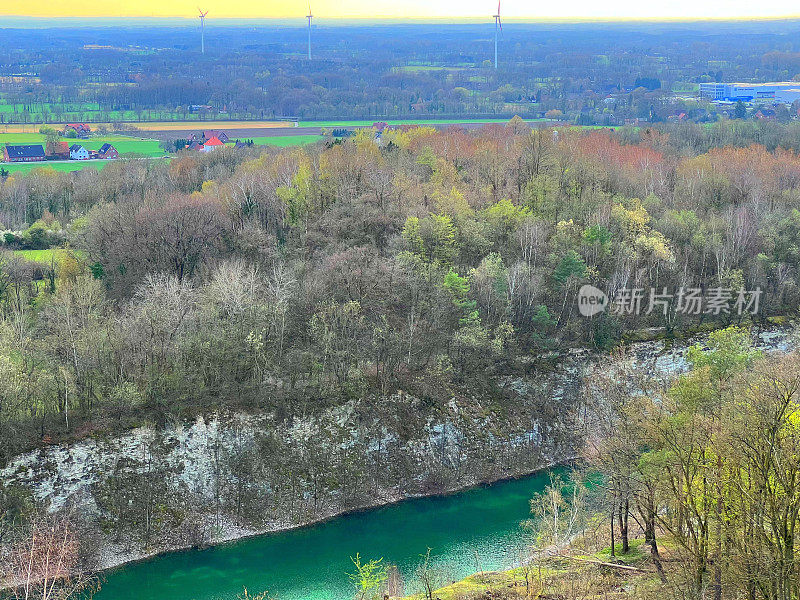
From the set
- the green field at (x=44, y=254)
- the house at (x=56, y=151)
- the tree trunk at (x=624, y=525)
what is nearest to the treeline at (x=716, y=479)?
the tree trunk at (x=624, y=525)

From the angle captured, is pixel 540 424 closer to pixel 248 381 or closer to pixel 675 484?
Answer: pixel 248 381

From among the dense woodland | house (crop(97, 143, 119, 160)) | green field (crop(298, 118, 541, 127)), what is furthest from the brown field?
house (crop(97, 143, 119, 160))

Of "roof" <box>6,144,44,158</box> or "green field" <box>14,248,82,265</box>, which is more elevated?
"roof" <box>6,144,44,158</box>

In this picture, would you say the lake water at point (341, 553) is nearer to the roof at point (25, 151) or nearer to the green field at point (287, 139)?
the green field at point (287, 139)

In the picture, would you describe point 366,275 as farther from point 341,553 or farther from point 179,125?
point 179,125

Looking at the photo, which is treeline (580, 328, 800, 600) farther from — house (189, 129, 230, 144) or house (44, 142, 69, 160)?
house (44, 142, 69, 160)

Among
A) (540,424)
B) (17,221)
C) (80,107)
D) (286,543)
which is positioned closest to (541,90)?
(80,107)

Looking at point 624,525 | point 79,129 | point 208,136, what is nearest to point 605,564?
point 624,525
